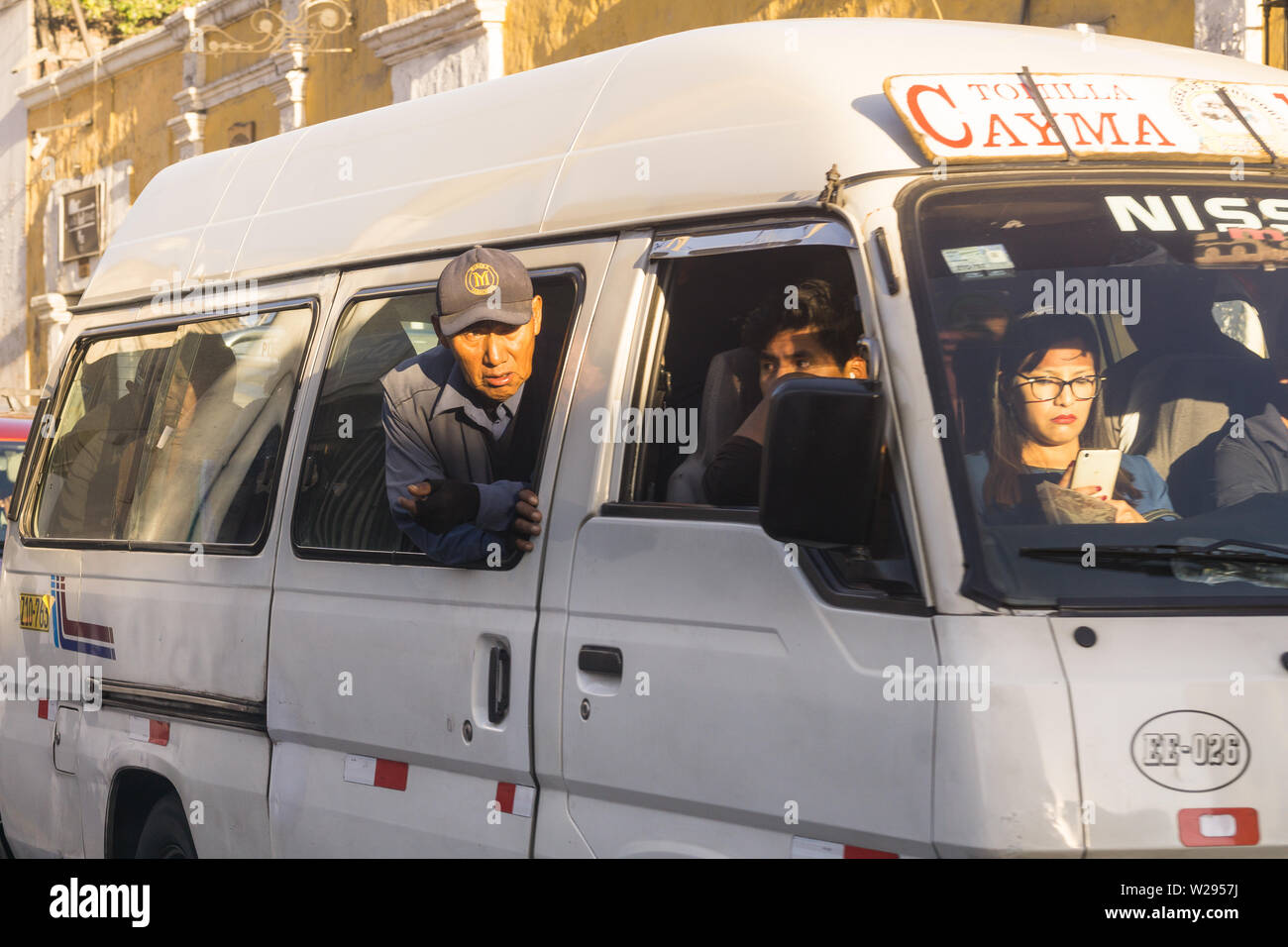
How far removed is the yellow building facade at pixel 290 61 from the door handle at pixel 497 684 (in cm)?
573

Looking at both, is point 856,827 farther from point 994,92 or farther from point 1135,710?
point 994,92

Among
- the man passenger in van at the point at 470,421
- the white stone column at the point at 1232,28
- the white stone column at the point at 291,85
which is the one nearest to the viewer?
the man passenger in van at the point at 470,421

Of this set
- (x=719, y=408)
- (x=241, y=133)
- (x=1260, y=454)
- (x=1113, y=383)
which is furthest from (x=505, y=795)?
(x=241, y=133)

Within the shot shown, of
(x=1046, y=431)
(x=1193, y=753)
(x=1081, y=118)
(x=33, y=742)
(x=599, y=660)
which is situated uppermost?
(x=1081, y=118)

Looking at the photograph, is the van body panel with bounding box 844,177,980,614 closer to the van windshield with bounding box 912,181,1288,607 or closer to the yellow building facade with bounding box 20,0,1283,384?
the van windshield with bounding box 912,181,1288,607

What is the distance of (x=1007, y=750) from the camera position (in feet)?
9.26

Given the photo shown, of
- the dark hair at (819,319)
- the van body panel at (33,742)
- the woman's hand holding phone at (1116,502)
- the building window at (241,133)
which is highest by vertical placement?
the building window at (241,133)

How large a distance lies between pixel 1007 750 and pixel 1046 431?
634 mm

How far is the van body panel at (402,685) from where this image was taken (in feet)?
12.5

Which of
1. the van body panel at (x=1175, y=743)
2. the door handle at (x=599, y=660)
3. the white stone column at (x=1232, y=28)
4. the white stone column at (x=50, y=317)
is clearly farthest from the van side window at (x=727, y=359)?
the white stone column at (x=50, y=317)

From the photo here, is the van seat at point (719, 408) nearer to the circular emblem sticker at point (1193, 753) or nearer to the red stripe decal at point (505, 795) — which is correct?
the red stripe decal at point (505, 795)

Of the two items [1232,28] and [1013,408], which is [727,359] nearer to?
[1013,408]
